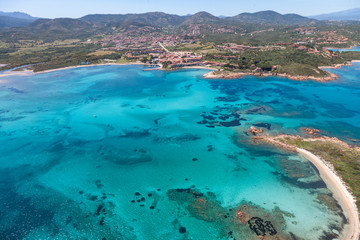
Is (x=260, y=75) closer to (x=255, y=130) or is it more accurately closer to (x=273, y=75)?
(x=273, y=75)

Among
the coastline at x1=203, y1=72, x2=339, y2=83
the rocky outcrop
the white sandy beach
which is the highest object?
the coastline at x1=203, y1=72, x2=339, y2=83

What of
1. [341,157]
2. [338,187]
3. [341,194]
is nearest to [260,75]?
[341,157]

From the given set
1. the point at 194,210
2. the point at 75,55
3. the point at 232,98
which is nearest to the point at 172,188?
the point at 194,210

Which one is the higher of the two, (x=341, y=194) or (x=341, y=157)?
(x=341, y=157)

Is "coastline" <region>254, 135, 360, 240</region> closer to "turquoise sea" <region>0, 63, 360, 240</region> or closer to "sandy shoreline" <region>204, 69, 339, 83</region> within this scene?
"turquoise sea" <region>0, 63, 360, 240</region>

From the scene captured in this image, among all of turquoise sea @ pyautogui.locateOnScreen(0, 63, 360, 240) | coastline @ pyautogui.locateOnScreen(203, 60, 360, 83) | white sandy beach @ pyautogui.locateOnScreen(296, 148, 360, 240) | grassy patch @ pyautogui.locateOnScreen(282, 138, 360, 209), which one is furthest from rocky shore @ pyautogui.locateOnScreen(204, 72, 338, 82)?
white sandy beach @ pyautogui.locateOnScreen(296, 148, 360, 240)
